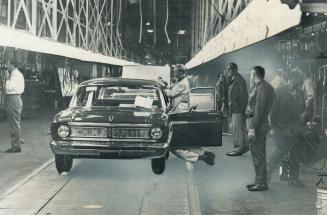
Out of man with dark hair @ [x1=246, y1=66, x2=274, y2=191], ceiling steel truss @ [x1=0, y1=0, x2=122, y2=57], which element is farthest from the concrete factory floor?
ceiling steel truss @ [x1=0, y1=0, x2=122, y2=57]

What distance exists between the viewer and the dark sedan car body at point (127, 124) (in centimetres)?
658

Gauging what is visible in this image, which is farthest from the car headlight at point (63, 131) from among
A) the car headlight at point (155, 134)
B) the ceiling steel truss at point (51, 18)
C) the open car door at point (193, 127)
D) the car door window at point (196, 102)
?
the ceiling steel truss at point (51, 18)

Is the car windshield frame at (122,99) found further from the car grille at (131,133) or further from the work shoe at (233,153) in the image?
the work shoe at (233,153)

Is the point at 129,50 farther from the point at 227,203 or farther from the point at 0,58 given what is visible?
the point at 227,203

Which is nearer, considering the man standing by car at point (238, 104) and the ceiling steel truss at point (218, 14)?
the man standing by car at point (238, 104)

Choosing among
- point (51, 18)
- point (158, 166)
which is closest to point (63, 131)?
point (158, 166)

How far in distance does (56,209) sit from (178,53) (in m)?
42.1

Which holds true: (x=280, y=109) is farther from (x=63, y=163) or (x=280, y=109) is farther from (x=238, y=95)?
(x=63, y=163)

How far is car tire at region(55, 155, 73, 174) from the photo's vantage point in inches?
284

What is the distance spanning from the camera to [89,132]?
6.64 m

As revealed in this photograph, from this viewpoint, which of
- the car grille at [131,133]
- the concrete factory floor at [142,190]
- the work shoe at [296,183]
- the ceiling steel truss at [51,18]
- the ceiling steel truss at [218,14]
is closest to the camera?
the concrete factory floor at [142,190]

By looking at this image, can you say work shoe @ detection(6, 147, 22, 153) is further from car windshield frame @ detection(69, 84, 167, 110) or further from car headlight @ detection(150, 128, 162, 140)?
car headlight @ detection(150, 128, 162, 140)

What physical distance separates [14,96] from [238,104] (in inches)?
154

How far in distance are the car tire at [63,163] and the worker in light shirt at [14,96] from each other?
2.55 metres
